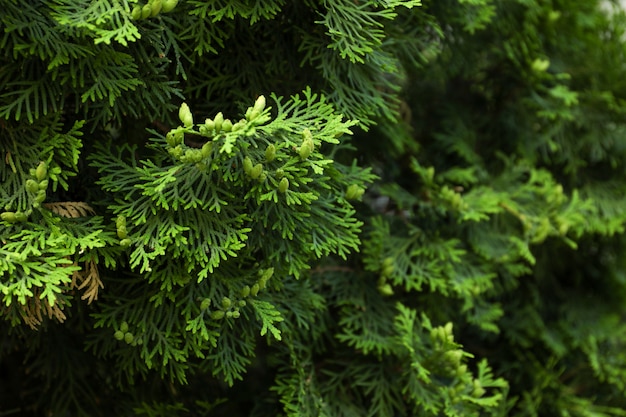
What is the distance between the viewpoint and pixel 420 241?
159 centimetres

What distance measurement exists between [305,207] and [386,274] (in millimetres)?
357

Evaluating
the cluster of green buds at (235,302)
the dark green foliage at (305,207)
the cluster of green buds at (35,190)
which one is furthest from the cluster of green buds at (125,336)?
the cluster of green buds at (35,190)

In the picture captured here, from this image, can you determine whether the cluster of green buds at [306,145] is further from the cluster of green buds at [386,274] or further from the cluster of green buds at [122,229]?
the cluster of green buds at [386,274]

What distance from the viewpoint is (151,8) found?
1.07 metres

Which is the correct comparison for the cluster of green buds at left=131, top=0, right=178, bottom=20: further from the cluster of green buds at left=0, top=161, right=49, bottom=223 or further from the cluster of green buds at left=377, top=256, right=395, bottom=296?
the cluster of green buds at left=377, top=256, right=395, bottom=296

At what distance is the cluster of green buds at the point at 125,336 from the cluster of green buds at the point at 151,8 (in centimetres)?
53

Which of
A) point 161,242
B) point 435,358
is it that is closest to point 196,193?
point 161,242

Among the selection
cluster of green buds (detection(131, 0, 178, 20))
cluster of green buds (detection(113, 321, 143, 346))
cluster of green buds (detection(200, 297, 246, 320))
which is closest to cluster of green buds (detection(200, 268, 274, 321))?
cluster of green buds (detection(200, 297, 246, 320))

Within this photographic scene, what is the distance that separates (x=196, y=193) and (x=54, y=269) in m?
0.26

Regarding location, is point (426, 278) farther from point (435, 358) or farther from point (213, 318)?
point (213, 318)

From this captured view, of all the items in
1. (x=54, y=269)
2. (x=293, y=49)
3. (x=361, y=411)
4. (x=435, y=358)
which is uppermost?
(x=293, y=49)

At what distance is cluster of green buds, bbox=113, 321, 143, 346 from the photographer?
1165 mm

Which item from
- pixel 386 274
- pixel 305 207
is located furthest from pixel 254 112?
pixel 386 274

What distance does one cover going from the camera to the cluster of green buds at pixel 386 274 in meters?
1.46
